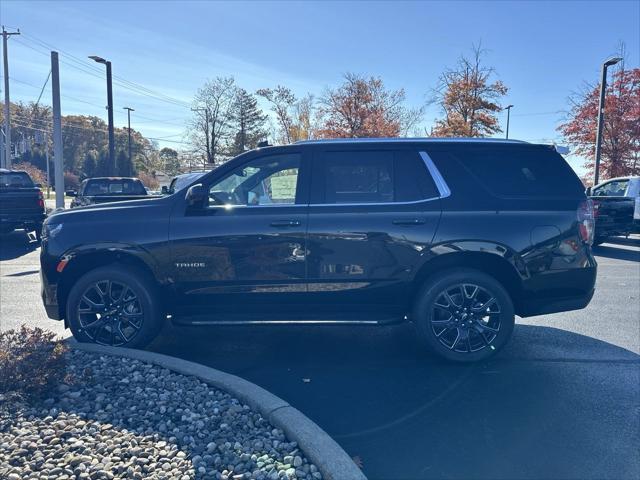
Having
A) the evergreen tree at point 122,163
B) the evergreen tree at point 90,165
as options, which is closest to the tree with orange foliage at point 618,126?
the evergreen tree at point 122,163

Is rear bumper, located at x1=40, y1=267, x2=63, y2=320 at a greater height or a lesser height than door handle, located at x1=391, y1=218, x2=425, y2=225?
lesser

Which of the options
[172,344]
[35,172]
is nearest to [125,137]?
[35,172]

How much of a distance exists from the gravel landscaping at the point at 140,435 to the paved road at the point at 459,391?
656 mm

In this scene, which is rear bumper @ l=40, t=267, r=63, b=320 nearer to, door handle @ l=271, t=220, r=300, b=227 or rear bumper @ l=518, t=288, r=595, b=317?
door handle @ l=271, t=220, r=300, b=227

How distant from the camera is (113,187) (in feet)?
51.1

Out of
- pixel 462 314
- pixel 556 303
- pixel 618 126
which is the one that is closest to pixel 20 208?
pixel 462 314

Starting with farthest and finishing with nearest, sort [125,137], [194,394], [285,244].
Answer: [125,137], [285,244], [194,394]

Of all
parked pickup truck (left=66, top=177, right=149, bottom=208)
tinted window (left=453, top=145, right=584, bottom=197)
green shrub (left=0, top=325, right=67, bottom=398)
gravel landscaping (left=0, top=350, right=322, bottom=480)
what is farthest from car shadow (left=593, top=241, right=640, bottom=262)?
parked pickup truck (left=66, top=177, right=149, bottom=208)

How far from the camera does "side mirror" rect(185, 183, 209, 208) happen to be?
4648 mm

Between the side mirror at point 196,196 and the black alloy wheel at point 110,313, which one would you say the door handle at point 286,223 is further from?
the black alloy wheel at point 110,313

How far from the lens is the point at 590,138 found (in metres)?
23.4

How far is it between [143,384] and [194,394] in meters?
0.44

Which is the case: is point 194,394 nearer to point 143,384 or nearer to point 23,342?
point 143,384

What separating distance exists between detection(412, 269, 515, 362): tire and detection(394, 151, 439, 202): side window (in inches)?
30.9
